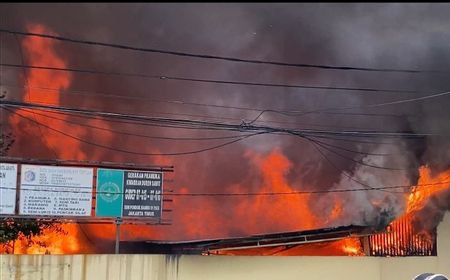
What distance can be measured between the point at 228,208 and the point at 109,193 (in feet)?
20.7

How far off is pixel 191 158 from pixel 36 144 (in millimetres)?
5013

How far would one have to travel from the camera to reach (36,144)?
1761cm

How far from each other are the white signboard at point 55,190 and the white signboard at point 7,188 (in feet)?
0.56

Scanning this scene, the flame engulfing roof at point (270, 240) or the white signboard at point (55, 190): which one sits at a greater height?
the white signboard at point (55, 190)

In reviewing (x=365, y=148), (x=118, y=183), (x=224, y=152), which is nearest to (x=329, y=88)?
(x=365, y=148)

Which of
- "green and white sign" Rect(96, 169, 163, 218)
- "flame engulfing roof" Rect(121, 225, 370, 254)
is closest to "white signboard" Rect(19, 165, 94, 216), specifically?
"green and white sign" Rect(96, 169, 163, 218)

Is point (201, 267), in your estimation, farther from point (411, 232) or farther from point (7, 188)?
point (411, 232)

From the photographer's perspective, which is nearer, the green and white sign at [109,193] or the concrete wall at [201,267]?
the concrete wall at [201,267]

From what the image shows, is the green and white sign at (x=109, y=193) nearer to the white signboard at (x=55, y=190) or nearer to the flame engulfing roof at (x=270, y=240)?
the white signboard at (x=55, y=190)

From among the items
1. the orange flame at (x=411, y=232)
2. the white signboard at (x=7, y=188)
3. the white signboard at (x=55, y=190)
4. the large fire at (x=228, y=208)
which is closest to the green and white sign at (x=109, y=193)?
the white signboard at (x=55, y=190)

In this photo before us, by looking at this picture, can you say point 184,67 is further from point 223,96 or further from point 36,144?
point 36,144

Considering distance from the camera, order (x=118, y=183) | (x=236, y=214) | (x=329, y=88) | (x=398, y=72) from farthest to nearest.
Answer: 1. (x=236, y=214)
2. (x=329, y=88)
3. (x=398, y=72)
4. (x=118, y=183)

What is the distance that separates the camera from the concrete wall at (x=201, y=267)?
35.0ft

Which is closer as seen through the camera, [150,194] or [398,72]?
[150,194]
